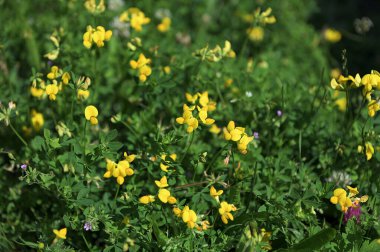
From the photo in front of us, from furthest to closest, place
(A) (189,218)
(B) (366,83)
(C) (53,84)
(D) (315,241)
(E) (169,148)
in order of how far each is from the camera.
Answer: (E) (169,148), (C) (53,84), (B) (366,83), (D) (315,241), (A) (189,218)

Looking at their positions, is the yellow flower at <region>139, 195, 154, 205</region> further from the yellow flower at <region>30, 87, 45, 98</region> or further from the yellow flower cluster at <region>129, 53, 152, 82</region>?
the yellow flower at <region>30, 87, 45, 98</region>

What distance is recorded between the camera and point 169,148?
3021 millimetres

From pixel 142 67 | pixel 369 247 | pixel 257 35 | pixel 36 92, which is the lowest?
pixel 257 35

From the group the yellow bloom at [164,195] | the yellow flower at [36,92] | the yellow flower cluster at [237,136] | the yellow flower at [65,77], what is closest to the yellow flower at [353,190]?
the yellow flower cluster at [237,136]

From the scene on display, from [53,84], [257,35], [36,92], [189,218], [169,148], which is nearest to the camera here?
[189,218]

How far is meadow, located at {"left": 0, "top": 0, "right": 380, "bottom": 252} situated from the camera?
2.55 m

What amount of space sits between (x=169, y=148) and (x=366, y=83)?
44.5 inches

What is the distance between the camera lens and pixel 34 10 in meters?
4.82

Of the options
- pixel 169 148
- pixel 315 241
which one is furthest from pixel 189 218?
pixel 169 148

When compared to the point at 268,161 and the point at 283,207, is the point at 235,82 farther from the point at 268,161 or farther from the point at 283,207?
the point at 283,207

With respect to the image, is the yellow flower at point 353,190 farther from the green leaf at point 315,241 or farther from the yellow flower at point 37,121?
the yellow flower at point 37,121

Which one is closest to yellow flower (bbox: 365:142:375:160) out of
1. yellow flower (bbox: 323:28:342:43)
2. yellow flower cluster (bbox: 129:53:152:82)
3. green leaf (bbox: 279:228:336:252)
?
green leaf (bbox: 279:228:336:252)

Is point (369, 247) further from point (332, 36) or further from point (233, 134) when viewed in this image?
point (332, 36)

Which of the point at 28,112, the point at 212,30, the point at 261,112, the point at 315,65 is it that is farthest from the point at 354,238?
the point at 212,30
